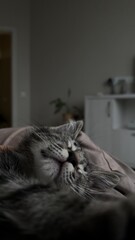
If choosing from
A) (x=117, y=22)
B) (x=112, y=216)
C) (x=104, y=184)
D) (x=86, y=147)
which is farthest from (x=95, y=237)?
(x=117, y=22)

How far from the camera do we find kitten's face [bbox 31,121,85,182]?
A: 0.74m

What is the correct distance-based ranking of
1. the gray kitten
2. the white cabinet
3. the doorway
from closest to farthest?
the gray kitten < the white cabinet < the doorway

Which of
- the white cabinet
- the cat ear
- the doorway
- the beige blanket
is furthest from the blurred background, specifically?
the cat ear

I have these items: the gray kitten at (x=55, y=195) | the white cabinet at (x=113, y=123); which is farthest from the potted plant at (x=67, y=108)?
the gray kitten at (x=55, y=195)

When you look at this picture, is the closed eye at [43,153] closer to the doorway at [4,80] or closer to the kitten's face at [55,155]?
the kitten's face at [55,155]

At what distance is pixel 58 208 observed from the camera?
0.39 m

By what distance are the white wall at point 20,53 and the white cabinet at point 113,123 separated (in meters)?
1.98

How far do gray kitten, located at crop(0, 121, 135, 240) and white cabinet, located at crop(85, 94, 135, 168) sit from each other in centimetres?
396

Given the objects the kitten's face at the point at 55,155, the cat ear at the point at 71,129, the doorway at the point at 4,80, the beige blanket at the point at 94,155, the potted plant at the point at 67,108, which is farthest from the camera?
the doorway at the point at 4,80

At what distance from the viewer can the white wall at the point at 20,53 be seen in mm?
6879

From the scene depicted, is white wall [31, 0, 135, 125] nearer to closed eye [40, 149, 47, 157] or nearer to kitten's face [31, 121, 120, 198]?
kitten's face [31, 121, 120, 198]

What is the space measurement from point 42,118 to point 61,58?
1.23 meters

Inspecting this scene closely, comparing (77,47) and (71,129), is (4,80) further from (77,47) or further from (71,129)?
(71,129)

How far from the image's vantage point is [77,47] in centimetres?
606
